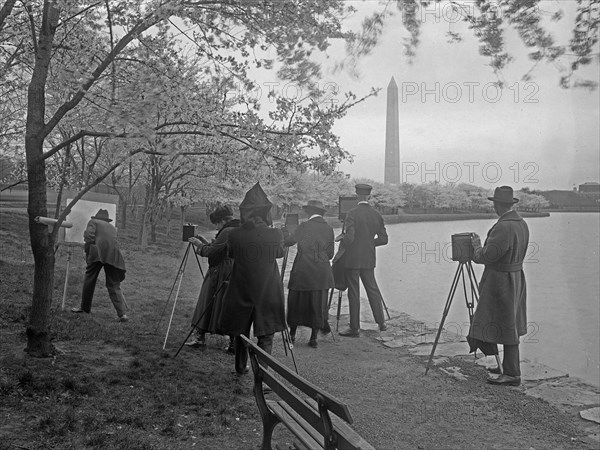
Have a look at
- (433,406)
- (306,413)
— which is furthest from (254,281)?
(306,413)

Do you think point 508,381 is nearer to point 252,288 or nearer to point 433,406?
point 433,406

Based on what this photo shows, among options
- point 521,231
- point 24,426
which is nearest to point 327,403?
point 24,426

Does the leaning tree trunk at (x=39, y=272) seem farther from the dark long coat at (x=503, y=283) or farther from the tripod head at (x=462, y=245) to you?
the dark long coat at (x=503, y=283)

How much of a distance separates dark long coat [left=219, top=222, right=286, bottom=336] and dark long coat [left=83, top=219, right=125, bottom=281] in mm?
3519

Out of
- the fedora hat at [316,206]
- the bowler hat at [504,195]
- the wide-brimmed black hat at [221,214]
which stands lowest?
the wide-brimmed black hat at [221,214]

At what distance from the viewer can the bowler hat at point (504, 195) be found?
19.7 ft

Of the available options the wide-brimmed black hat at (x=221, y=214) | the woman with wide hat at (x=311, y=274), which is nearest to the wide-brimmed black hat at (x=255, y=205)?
the wide-brimmed black hat at (x=221, y=214)

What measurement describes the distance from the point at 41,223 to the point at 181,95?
1.91m

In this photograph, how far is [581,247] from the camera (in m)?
16.2

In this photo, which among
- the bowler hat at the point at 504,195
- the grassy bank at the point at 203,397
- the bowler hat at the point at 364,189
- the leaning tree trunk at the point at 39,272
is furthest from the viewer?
the bowler hat at the point at 364,189

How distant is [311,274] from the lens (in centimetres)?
759

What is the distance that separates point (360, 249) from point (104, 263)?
3.78 meters

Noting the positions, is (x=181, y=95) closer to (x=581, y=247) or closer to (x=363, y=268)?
(x=363, y=268)

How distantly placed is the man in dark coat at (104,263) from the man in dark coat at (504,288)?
16.7 ft
